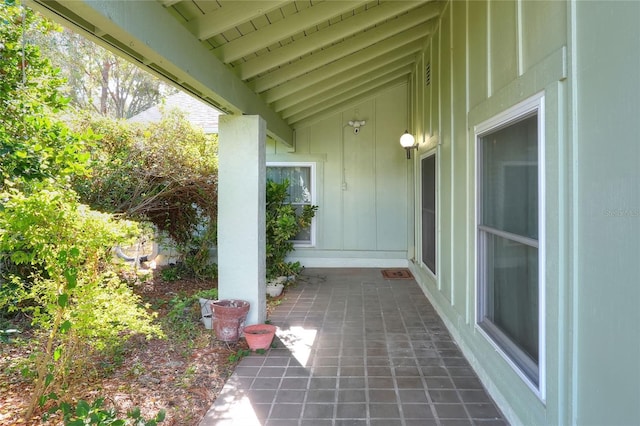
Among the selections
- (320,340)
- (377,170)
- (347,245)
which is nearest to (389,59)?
(377,170)

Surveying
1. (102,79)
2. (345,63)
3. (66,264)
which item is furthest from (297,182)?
(102,79)

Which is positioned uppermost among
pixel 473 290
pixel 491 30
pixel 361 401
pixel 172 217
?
pixel 491 30

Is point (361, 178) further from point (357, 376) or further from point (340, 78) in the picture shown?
point (357, 376)

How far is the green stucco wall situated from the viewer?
7.78 meters

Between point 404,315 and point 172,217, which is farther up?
point 172,217

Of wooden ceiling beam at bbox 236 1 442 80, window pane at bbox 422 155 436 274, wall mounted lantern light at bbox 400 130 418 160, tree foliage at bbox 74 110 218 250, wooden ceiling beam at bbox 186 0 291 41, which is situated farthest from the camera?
wall mounted lantern light at bbox 400 130 418 160

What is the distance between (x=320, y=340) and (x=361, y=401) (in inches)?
49.6

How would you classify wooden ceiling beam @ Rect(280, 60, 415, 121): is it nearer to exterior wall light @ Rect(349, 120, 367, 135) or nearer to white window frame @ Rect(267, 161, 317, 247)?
exterior wall light @ Rect(349, 120, 367, 135)

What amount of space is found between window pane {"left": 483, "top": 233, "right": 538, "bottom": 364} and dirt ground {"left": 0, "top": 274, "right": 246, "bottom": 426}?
226 centimetres

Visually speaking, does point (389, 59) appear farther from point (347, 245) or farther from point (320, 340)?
point (320, 340)

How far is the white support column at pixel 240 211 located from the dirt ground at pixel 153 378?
60 centimetres

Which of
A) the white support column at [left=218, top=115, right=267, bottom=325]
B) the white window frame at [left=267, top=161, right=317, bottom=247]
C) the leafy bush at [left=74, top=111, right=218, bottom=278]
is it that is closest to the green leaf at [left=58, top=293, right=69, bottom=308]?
the white support column at [left=218, top=115, right=267, bottom=325]

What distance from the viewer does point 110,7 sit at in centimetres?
202

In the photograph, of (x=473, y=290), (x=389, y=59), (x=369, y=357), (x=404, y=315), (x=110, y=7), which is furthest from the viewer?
(x=389, y=59)
